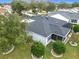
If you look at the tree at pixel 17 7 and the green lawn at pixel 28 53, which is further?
the tree at pixel 17 7

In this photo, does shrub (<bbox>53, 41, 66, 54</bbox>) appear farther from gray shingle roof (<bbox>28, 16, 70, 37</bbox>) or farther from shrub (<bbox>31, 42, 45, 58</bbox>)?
gray shingle roof (<bbox>28, 16, 70, 37</bbox>)

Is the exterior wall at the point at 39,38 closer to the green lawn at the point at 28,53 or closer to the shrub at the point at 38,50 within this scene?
the green lawn at the point at 28,53

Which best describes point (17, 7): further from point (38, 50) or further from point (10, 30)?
point (38, 50)

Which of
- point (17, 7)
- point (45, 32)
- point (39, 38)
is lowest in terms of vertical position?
point (17, 7)

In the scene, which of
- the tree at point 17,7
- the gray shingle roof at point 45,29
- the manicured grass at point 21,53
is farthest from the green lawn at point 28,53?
the tree at point 17,7

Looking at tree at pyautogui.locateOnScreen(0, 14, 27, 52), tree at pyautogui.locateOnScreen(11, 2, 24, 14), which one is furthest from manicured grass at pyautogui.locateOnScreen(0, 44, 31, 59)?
tree at pyautogui.locateOnScreen(11, 2, 24, 14)

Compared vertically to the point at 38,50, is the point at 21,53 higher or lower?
lower

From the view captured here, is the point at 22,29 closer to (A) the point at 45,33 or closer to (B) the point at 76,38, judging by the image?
(A) the point at 45,33

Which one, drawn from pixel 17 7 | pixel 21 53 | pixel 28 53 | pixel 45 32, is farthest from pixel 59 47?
pixel 17 7
